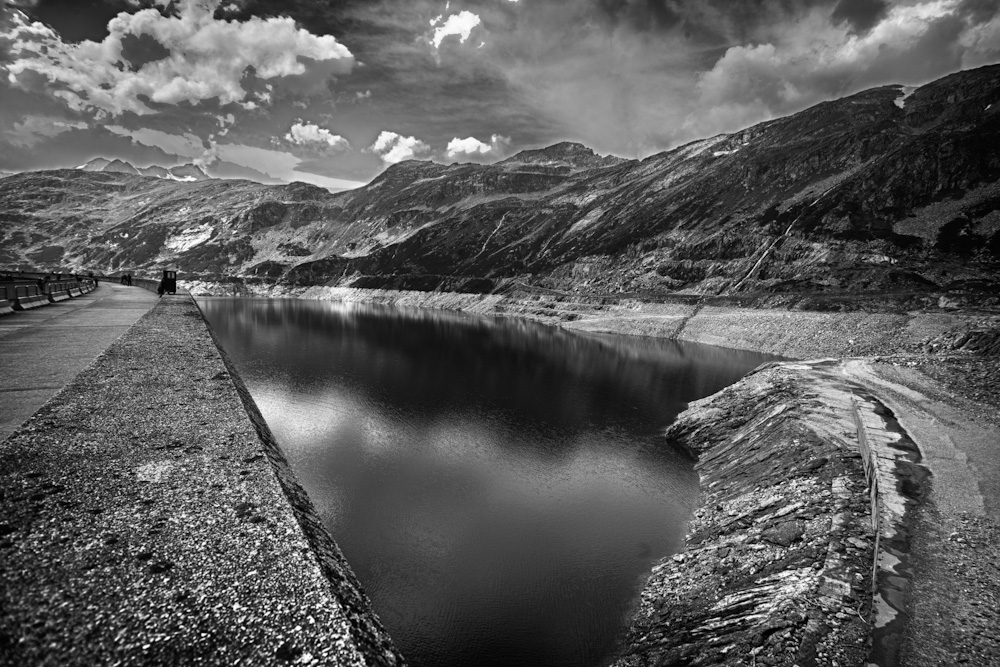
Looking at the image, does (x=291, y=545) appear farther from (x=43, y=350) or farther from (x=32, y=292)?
(x=32, y=292)

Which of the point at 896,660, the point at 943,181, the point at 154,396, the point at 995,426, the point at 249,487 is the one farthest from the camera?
the point at 943,181

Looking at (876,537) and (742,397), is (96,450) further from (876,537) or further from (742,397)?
(742,397)

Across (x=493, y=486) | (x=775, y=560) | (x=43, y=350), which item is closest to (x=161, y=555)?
(x=775, y=560)

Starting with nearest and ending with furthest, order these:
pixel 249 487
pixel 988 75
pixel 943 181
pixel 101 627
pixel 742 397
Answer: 1. pixel 101 627
2. pixel 249 487
3. pixel 742 397
4. pixel 943 181
5. pixel 988 75

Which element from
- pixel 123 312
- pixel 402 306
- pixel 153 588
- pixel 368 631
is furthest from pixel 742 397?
pixel 402 306

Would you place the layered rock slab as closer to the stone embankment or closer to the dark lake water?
the stone embankment

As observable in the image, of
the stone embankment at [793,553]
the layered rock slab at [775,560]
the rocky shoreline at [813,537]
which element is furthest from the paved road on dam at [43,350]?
the rocky shoreline at [813,537]

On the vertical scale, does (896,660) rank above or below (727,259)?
A: below
